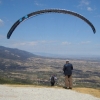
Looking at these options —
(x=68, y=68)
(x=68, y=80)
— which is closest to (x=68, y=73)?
(x=68, y=68)

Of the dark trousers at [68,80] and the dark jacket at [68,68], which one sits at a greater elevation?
the dark jacket at [68,68]

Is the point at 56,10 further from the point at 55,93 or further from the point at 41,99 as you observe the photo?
the point at 41,99

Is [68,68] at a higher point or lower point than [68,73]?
higher

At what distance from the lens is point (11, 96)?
59.5 feet

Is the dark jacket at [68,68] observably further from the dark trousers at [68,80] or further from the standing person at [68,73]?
the dark trousers at [68,80]

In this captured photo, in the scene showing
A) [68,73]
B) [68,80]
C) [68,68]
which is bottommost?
[68,80]

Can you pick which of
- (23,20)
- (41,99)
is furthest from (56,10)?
(41,99)

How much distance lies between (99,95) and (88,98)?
2.93m

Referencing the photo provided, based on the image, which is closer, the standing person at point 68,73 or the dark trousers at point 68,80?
the standing person at point 68,73

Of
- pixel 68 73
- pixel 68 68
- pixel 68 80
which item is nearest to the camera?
pixel 68 68

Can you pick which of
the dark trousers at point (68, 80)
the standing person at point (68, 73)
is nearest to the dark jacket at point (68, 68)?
the standing person at point (68, 73)

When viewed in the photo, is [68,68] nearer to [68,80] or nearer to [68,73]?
[68,73]

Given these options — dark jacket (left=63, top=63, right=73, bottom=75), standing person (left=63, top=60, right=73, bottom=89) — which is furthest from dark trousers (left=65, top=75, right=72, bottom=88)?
dark jacket (left=63, top=63, right=73, bottom=75)

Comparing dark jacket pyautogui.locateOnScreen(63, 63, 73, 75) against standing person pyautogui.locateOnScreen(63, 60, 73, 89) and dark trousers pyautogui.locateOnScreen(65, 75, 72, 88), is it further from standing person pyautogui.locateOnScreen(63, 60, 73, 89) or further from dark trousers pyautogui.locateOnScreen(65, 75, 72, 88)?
dark trousers pyautogui.locateOnScreen(65, 75, 72, 88)
